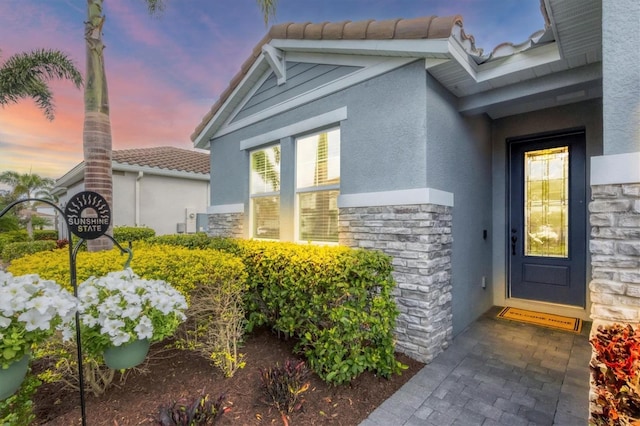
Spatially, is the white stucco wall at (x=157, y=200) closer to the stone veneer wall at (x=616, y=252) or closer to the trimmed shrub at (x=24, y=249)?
the trimmed shrub at (x=24, y=249)

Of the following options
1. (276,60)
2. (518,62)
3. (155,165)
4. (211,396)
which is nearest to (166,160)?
(155,165)

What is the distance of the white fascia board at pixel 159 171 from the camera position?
32.1ft

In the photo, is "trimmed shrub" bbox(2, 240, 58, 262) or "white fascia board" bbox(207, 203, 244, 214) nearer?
"white fascia board" bbox(207, 203, 244, 214)

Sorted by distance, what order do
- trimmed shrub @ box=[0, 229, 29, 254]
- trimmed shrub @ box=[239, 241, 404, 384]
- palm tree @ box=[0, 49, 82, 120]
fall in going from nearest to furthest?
trimmed shrub @ box=[239, 241, 404, 384] < palm tree @ box=[0, 49, 82, 120] < trimmed shrub @ box=[0, 229, 29, 254]

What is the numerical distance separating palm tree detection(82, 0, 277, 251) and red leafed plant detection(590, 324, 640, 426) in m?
6.26

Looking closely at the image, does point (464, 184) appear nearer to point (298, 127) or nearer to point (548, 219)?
point (548, 219)

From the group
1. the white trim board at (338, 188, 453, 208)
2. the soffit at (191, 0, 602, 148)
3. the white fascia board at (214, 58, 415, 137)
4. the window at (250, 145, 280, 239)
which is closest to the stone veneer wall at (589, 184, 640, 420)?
the white trim board at (338, 188, 453, 208)

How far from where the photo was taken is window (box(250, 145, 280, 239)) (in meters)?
5.80

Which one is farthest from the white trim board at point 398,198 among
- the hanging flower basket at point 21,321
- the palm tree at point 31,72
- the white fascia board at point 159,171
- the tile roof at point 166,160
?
the palm tree at point 31,72

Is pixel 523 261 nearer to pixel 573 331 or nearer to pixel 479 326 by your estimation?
pixel 573 331

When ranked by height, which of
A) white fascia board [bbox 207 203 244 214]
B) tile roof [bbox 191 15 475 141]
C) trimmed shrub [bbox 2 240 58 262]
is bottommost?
trimmed shrub [bbox 2 240 58 262]

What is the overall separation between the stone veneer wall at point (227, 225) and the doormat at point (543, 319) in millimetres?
5297

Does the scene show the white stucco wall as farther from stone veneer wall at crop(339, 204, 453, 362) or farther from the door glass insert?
the door glass insert

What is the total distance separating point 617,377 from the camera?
5.85 feet
